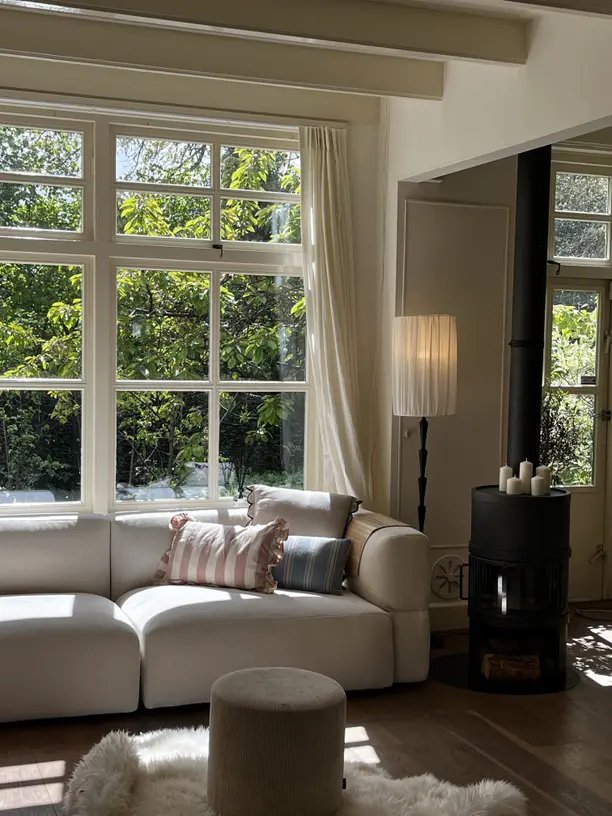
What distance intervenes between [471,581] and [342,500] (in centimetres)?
74

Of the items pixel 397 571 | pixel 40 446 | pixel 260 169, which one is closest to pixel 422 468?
pixel 397 571

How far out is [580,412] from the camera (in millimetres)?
6105

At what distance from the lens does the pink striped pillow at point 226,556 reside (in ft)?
14.5

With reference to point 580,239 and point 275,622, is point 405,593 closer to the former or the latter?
point 275,622

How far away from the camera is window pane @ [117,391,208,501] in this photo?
16.5ft

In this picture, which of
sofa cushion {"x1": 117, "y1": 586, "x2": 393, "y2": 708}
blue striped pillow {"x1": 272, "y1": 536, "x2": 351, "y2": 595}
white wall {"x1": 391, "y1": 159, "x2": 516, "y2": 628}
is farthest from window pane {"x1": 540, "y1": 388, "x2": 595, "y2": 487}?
sofa cushion {"x1": 117, "y1": 586, "x2": 393, "y2": 708}

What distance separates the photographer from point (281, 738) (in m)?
2.88

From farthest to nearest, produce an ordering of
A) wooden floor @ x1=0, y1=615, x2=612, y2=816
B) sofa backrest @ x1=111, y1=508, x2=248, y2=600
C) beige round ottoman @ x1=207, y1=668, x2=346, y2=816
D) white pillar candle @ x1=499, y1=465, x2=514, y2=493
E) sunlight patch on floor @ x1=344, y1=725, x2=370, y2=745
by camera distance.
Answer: sofa backrest @ x1=111, y1=508, x2=248, y2=600, white pillar candle @ x1=499, y1=465, x2=514, y2=493, sunlight patch on floor @ x1=344, y1=725, x2=370, y2=745, wooden floor @ x1=0, y1=615, x2=612, y2=816, beige round ottoman @ x1=207, y1=668, x2=346, y2=816

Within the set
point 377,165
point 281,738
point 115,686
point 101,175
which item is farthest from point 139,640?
point 377,165

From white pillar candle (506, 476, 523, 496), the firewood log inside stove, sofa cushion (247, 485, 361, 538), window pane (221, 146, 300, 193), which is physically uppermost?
window pane (221, 146, 300, 193)

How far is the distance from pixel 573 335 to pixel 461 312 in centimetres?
112

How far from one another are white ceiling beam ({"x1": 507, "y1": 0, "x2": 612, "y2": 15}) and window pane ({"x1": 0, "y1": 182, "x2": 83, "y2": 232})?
2.61 metres

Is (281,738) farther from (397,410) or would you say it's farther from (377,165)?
(377,165)

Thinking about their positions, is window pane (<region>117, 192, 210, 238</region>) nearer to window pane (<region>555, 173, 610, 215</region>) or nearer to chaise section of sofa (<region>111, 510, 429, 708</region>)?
chaise section of sofa (<region>111, 510, 429, 708</region>)
